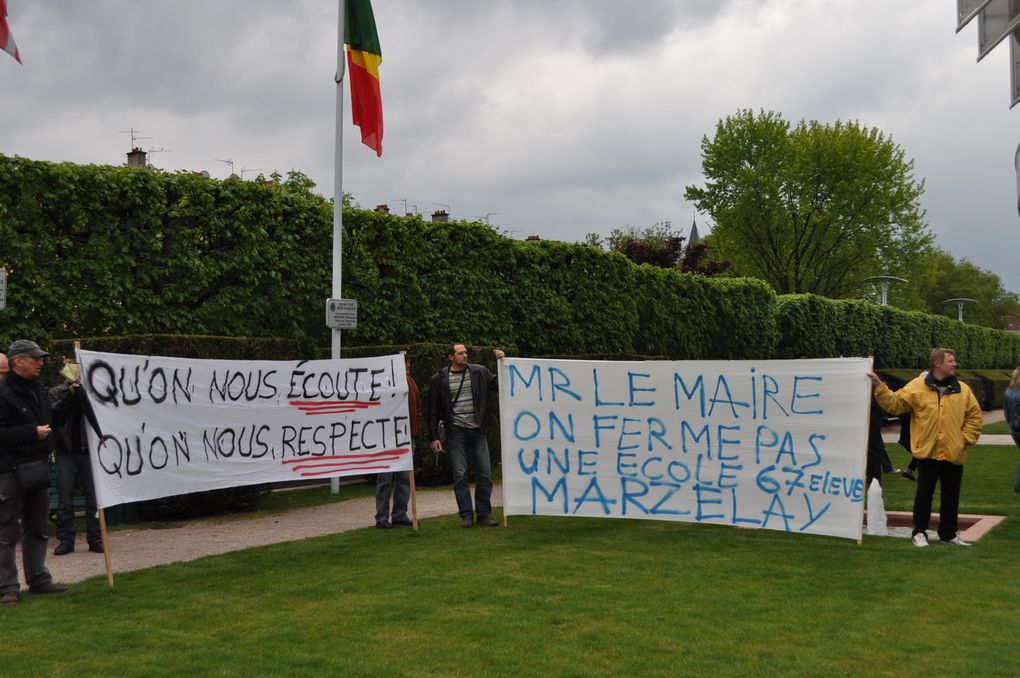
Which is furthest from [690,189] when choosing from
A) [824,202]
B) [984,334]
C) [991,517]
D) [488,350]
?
[991,517]

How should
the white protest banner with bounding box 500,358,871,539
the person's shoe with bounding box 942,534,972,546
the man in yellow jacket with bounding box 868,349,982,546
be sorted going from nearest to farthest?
the man in yellow jacket with bounding box 868,349,982,546, the person's shoe with bounding box 942,534,972,546, the white protest banner with bounding box 500,358,871,539

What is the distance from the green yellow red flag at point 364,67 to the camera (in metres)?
14.2

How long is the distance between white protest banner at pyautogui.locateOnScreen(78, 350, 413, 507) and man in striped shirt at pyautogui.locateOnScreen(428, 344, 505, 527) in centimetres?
43

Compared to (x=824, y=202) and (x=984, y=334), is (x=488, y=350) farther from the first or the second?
(x=984, y=334)

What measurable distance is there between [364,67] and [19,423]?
28.2 feet

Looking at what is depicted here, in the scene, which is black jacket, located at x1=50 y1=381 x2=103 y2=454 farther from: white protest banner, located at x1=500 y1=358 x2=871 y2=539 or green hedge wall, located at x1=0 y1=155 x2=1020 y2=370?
white protest banner, located at x1=500 y1=358 x2=871 y2=539

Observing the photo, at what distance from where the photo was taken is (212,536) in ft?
33.2

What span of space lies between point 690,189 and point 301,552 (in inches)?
1687

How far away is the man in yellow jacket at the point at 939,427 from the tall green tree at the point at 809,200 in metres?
39.6

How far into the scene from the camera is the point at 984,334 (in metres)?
57.9

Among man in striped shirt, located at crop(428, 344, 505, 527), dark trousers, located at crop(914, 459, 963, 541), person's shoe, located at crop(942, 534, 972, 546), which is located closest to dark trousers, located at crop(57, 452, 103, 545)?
man in striped shirt, located at crop(428, 344, 505, 527)

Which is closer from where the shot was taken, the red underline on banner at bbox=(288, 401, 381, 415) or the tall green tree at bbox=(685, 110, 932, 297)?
the red underline on banner at bbox=(288, 401, 381, 415)

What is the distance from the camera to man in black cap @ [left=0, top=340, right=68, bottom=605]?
697 centimetres

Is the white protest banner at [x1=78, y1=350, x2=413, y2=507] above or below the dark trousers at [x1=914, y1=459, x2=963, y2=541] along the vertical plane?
above
